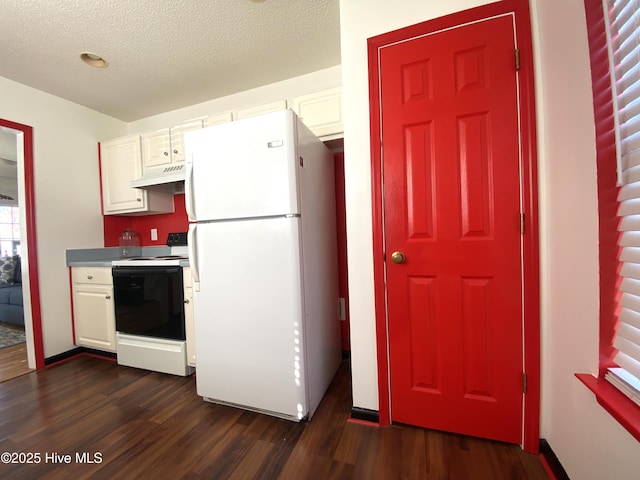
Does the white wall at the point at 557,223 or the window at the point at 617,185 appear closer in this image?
the window at the point at 617,185

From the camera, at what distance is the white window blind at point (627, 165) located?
71cm

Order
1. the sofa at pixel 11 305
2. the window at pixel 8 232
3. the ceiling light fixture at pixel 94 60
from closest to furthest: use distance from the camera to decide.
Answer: the ceiling light fixture at pixel 94 60 → the sofa at pixel 11 305 → the window at pixel 8 232

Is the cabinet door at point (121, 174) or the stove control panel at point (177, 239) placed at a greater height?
the cabinet door at point (121, 174)

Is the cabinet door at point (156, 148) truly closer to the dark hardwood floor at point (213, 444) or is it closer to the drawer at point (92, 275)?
the drawer at point (92, 275)

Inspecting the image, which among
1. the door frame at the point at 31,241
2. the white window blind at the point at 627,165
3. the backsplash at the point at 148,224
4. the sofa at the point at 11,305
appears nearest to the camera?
the white window blind at the point at 627,165

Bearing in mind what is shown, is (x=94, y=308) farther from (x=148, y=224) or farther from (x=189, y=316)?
(x=189, y=316)

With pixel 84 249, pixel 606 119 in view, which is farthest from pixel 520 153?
pixel 84 249

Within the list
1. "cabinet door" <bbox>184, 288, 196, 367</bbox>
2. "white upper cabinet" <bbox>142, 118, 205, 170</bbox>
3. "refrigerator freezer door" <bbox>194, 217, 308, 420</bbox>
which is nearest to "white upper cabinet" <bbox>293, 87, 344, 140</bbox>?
"refrigerator freezer door" <bbox>194, 217, 308, 420</bbox>

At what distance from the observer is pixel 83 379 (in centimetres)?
200

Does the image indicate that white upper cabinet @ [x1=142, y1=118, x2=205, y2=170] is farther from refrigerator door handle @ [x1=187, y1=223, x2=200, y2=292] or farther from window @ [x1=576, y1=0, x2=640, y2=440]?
window @ [x1=576, y1=0, x2=640, y2=440]

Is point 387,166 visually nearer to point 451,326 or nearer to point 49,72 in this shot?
point 451,326

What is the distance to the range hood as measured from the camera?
7.35 ft

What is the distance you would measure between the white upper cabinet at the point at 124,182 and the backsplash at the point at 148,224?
11 centimetres

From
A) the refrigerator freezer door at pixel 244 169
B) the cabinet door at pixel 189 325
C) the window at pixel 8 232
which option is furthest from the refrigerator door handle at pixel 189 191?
the window at pixel 8 232
